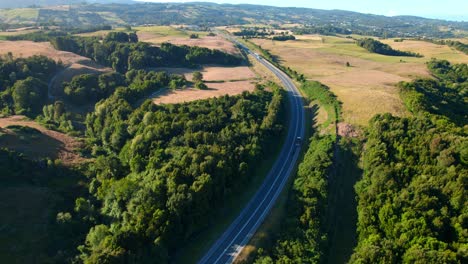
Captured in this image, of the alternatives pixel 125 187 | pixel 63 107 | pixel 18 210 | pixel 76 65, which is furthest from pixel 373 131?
pixel 76 65

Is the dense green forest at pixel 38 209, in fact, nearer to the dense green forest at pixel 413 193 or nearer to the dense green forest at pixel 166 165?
the dense green forest at pixel 166 165

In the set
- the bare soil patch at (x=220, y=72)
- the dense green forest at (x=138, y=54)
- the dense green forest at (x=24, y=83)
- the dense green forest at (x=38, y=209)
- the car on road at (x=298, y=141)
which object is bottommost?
the dense green forest at (x=38, y=209)

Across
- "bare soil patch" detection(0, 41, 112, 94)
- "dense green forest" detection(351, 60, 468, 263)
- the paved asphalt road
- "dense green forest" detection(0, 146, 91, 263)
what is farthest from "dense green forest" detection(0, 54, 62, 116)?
"dense green forest" detection(351, 60, 468, 263)

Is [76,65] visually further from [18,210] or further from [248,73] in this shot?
[18,210]

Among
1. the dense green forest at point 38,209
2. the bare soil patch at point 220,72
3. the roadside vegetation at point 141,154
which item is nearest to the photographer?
the dense green forest at point 38,209

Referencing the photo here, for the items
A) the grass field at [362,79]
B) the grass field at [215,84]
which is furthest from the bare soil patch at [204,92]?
the grass field at [362,79]

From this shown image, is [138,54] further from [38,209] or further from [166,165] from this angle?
[38,209]

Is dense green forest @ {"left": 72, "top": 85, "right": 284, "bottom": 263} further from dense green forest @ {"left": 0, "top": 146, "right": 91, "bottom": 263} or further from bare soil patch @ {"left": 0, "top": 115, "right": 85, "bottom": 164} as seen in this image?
bare soil patch @ {"left": 0, "top": 115, "right": 85, "bottom": 164}

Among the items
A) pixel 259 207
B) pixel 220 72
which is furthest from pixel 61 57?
pixel 259 207
